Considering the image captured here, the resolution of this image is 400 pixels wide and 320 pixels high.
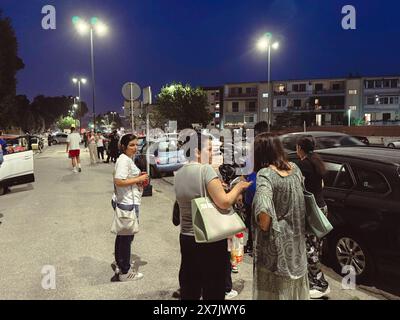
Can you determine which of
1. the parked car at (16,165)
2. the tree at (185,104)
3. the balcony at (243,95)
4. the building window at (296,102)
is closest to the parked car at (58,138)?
the tree at (185,104)

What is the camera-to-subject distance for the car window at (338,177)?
4.68 m

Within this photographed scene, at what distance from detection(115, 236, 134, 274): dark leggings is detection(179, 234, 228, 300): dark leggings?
5.19 ft

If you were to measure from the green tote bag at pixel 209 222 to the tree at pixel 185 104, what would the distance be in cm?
5222

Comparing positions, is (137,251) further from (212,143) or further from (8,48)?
(8,48)

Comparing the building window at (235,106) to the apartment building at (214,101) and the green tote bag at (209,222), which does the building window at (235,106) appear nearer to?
the apartment building at (214,101)

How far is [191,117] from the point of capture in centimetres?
5528

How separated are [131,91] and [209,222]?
Result: 8.78 m

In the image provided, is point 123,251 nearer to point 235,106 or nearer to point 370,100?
point 370,100

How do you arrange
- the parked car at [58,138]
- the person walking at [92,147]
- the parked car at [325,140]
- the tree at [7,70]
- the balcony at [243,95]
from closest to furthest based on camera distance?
the parked car at [325,140]
the person walking at [92,147]
the tree at [7,70]
the parked car at [58,138]
the balcony at [243,95]

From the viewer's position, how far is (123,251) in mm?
4387
